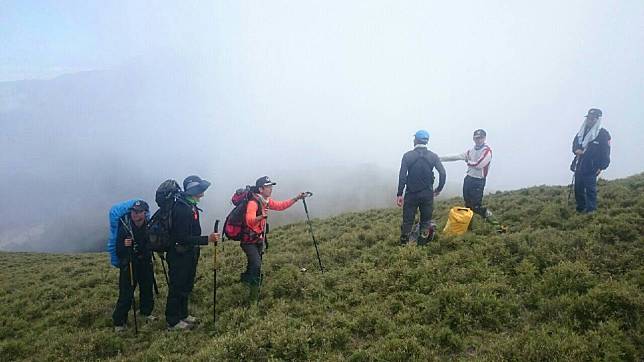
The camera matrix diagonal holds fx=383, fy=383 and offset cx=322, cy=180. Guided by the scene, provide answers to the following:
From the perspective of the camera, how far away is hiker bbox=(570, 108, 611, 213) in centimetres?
1170

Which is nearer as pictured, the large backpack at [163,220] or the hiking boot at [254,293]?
the large backpack at [163,220]

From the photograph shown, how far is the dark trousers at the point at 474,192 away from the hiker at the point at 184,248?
865 cm

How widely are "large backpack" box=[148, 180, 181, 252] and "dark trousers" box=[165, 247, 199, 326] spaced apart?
39cm

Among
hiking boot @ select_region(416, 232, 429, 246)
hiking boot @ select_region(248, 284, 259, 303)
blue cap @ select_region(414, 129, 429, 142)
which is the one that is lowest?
hiking boot @ select_region(248, 284, 259, 303)

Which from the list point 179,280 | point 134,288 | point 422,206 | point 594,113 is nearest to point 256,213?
point 179,280

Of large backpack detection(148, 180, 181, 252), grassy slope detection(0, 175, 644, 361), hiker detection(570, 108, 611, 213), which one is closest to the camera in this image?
grassy slope detection(0, 175, 644, 361)

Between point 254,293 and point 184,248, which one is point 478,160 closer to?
point 254,293

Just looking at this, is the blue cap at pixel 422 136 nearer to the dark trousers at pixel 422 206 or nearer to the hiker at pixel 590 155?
the dark trousers at pixel 422 206

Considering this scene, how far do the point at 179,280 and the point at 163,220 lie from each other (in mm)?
1530

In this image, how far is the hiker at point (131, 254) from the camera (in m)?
9.48

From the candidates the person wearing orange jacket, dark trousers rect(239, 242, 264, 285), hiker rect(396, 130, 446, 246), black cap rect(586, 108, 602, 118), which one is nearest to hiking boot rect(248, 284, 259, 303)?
the person wearing orange jacket

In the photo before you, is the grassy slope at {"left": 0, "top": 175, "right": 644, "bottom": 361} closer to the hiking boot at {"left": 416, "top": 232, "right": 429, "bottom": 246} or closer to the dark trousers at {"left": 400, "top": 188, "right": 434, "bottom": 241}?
→ the hiking boot at {"left": 416, "top": 232, "right": 429, "bottom": 246}

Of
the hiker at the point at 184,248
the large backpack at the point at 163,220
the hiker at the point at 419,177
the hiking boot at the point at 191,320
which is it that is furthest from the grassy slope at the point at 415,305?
the large backpack at the point at 163,220

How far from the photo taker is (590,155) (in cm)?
1188
